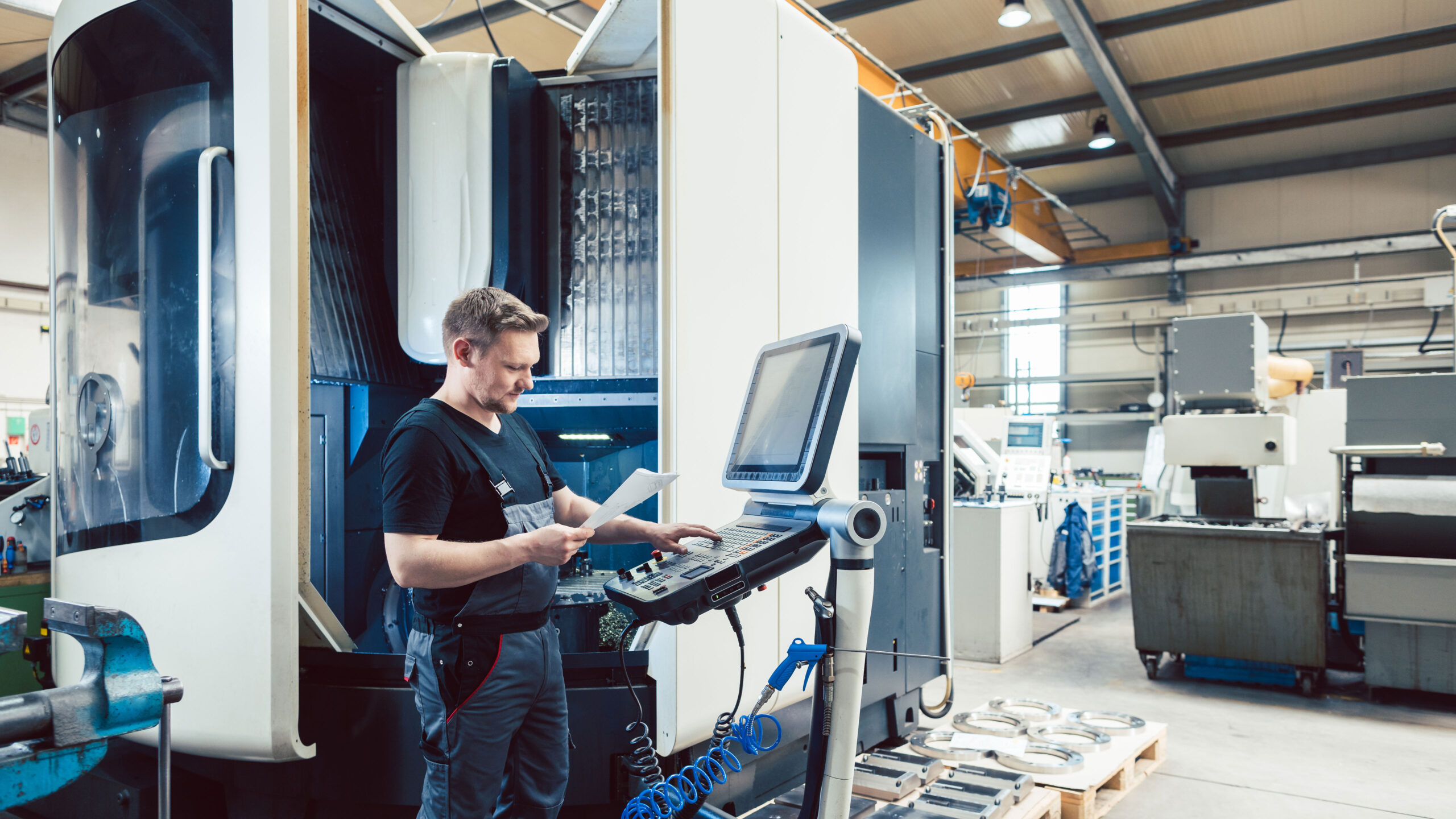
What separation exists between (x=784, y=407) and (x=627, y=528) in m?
0.47

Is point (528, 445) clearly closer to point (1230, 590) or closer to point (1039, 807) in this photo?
point (1039, 807)

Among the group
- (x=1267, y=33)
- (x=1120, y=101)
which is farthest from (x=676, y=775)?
(x=1267, y=33)

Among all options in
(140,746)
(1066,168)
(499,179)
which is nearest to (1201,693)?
(499,179)

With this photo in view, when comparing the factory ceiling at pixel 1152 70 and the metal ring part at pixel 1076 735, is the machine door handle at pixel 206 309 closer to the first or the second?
the metal ring part at pixel 1076 735

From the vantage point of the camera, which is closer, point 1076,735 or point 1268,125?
point 1076,735

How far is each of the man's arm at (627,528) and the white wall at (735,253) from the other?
0.21 m

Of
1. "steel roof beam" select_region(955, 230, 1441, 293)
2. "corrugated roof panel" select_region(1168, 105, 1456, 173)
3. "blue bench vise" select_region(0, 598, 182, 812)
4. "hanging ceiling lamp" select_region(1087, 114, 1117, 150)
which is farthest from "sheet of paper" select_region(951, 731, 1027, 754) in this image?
"corrugated roof panel" select_region(1168, 105, 1456, 173)

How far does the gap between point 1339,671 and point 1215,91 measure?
6.00 metres

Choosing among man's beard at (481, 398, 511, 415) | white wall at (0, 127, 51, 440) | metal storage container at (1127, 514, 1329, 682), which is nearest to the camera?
man's beard at (481, 398, 511, 415)

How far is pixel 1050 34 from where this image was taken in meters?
7.03

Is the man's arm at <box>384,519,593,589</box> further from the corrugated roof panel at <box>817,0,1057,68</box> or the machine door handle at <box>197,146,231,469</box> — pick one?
the corrugated roof panel at <box>817,0,1057,68</box>

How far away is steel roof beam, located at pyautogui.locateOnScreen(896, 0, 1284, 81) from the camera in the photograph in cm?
650

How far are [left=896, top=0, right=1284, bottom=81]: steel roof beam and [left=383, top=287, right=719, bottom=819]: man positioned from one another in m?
5.82

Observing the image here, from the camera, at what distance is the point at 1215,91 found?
8.26m
